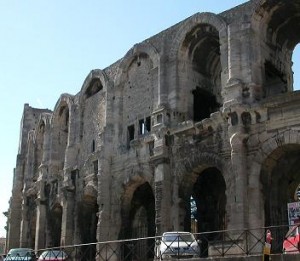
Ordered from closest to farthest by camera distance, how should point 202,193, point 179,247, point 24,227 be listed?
1. point 179,247
2. point 202,193
3. point 24,227

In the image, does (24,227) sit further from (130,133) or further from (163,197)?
(163,197)

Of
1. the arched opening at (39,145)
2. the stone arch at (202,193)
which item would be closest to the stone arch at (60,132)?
the arched opening at (39,145)

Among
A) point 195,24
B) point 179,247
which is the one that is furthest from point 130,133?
point 179,247

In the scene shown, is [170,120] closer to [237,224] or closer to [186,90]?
[186,90]

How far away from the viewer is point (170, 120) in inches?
866

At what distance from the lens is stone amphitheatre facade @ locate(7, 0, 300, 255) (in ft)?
60.7

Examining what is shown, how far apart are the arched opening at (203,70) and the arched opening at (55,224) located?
396 inches

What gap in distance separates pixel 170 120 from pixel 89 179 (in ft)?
19.6

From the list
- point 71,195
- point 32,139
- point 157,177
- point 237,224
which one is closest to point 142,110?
point 157,177

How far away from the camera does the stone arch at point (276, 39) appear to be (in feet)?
66.0

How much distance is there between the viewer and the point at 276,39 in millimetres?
21469

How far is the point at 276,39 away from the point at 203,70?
3.76 metres

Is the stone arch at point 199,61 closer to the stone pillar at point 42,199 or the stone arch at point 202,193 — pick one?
the stone arch at point 202,193

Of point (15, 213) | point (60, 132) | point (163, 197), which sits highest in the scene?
point (60, 132)
